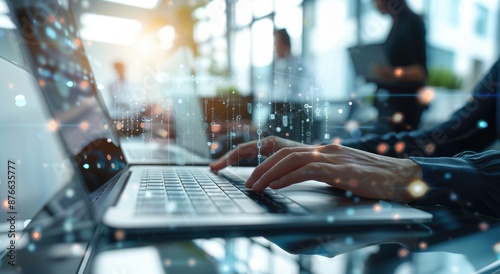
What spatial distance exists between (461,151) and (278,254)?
0.68m

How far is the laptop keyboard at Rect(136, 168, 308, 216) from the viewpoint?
0.29m

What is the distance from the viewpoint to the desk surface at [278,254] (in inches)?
7.9

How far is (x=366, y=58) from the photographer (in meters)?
1.07

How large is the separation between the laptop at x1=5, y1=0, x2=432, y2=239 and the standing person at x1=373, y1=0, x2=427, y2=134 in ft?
2.01

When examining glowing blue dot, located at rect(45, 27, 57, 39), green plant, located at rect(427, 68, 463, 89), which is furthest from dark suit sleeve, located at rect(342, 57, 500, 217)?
green plant, located at rect(427, 68, 463, 89)

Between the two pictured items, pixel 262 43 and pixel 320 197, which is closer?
pixel 320 197

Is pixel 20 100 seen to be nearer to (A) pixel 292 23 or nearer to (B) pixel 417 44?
(A) pixel 292 23

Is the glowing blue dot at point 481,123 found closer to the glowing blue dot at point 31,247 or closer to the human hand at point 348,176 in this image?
the human hand at point 348,176

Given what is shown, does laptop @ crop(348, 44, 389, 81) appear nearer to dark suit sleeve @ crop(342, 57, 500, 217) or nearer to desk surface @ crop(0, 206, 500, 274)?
dark suit sleeve @ crop(342, 57, 500, 217)

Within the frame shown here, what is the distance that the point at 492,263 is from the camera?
0.69ft

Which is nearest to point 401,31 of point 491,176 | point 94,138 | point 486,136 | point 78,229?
point 486,136

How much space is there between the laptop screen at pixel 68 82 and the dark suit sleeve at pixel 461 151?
1.37 ft

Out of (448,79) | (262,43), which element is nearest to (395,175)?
(262,43)

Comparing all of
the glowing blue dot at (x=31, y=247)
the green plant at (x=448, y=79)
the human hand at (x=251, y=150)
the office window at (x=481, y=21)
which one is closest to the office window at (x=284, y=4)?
the human hand at (x=251, y=150)
